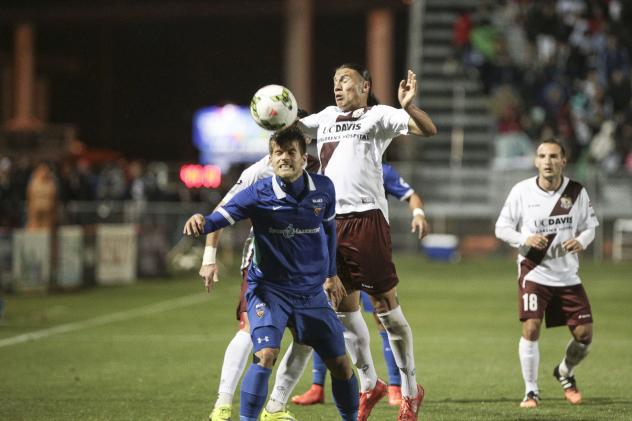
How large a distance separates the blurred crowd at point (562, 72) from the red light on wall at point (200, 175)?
10116 millimetres

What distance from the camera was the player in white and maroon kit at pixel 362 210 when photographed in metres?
8.04

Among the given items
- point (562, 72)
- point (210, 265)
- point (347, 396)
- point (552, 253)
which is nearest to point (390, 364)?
point (552, 253)

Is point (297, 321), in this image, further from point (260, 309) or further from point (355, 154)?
point (355, 154)

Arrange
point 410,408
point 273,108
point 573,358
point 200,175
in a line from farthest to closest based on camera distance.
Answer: point 200,175, point 573,358, point 410,408, point 273,108

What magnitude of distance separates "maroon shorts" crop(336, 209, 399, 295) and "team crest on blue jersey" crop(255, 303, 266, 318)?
132 cm

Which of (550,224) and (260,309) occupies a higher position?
(550,224)

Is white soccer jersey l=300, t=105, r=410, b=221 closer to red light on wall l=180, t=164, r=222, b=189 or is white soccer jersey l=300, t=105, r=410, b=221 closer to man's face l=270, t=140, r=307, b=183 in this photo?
man's face l=270, t=140, r=307, b=183

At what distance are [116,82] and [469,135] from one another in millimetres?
22529

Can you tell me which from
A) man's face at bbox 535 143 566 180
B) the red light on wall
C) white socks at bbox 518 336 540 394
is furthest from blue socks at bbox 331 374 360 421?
the red light on wall

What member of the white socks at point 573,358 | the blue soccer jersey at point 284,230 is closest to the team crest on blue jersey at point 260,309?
the blue soccer jersey at point 284,230

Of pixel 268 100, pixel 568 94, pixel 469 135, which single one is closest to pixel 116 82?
pixel 469 135

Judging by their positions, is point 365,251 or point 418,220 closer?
point 365,251

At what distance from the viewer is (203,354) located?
1200cm

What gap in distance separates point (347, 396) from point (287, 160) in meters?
1.47
